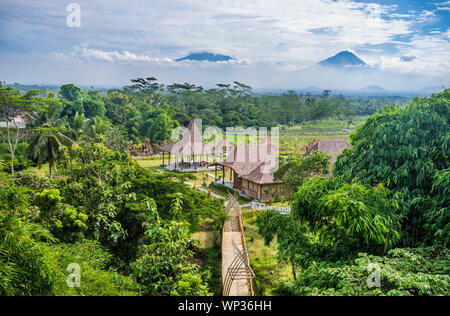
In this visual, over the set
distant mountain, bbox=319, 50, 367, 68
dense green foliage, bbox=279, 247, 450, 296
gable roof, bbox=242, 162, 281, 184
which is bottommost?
gable roof, bbox=242, 162, 281, 184

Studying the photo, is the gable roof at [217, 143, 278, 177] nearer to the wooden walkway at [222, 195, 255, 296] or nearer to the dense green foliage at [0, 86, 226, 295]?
the wooden walkway at [222, 195, 255, 296]

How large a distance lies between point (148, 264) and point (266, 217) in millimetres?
3666

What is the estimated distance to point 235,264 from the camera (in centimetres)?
833

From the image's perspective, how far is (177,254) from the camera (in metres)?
5.03

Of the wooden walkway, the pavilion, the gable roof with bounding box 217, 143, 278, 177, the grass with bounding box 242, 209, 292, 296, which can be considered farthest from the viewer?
the pavilion

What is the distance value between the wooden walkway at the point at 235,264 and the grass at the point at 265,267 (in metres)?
0.79

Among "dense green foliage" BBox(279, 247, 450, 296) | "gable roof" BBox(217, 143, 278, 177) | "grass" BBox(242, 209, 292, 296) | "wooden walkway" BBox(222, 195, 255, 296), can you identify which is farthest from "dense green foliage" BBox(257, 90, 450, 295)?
"gable roof" BBox(217, 143, 278, 177)

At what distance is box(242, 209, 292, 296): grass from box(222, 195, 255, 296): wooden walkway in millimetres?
792

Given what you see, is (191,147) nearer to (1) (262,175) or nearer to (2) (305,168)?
(1) (262,175)

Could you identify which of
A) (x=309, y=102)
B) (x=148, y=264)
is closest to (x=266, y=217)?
(x=148, y=264)

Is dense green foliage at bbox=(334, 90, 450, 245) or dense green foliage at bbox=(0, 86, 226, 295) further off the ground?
dense green foliage at bbox=(334, 90, 450, 245)

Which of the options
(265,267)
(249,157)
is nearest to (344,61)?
(249,157)

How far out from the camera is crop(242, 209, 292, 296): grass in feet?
29.1
